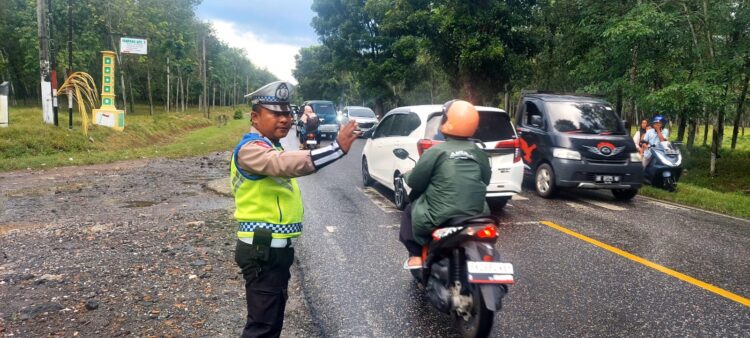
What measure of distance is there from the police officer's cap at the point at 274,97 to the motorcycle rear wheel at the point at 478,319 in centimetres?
183

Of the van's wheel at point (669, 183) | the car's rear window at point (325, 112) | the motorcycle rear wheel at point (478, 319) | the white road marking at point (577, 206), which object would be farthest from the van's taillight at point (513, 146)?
the car's rear window at point (325, 112)

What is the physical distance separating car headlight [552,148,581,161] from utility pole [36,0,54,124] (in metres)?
16.8

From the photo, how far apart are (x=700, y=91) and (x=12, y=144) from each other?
19.4 meters

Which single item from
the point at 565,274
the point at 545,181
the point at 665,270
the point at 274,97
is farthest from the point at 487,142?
the point at 274,97

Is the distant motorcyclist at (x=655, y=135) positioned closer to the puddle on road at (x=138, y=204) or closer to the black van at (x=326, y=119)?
the puddle on road at (x=138, y=204)

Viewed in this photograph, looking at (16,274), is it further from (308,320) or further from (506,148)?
(506,148)

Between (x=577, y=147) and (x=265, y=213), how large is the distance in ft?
26.8

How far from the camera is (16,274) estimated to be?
4605mm

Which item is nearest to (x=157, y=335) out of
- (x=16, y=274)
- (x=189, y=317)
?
(x=189, y=317)

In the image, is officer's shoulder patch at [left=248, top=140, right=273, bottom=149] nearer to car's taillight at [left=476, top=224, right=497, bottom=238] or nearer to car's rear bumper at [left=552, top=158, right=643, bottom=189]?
car's taillight at [left=476, top=224, right=497, bottom=238]

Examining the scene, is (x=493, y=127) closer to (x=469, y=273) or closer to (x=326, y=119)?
(x=469, y=273)

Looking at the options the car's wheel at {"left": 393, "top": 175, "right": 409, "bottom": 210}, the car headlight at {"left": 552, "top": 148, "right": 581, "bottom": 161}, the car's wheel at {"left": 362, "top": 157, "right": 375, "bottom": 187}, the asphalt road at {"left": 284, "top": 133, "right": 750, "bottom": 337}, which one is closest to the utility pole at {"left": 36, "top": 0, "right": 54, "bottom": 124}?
the car's wheel at {"left": 362, "top": 157, "right": 375, "bottom": 187}

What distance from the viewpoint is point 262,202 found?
257cm

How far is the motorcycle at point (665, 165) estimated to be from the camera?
35.7ft
